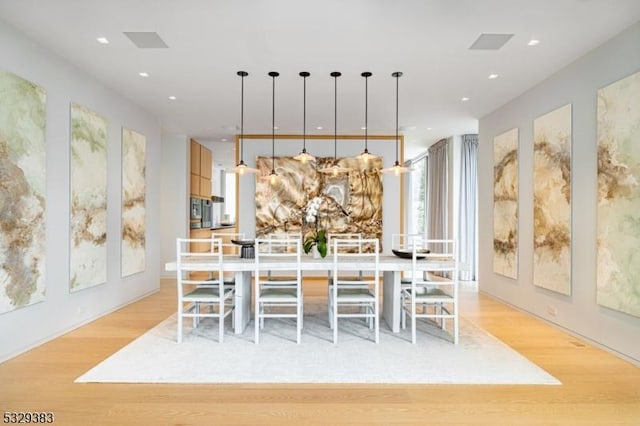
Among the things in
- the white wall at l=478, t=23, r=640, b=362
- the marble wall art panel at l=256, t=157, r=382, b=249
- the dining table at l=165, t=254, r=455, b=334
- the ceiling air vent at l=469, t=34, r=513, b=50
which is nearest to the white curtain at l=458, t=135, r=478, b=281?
the marble wall art panel at l=256, t=157, r=382, b=249

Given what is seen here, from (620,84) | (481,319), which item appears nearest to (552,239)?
(481,319)

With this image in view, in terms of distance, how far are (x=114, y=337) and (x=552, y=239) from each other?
15.5 ft

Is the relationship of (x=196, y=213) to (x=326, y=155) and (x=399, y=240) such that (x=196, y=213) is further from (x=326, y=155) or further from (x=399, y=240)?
(x=399, y=240)

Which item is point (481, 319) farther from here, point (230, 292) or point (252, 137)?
point (252, 137)

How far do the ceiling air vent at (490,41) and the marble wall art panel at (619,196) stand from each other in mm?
997

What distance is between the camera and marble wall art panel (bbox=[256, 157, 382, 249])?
24.5ft

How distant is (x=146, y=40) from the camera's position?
11.8 feet

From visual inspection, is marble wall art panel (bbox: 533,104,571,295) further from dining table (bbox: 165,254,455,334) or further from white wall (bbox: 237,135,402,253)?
white wall (bbox: 237,135,402,253)

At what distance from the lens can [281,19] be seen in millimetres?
3215

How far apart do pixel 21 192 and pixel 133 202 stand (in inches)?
83.1

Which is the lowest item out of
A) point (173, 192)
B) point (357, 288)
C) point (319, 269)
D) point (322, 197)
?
point (357, 288)

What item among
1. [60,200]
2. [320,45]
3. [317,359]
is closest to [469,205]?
[320,45]

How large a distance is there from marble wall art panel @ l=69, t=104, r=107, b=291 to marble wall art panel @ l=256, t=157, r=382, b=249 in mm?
3075

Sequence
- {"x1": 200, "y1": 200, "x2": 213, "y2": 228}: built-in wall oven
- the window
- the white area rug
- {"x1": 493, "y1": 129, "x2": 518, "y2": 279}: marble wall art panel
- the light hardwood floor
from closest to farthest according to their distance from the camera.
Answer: the light hardwood floor → the white area rug → {"x1": 493, "y1": 129, "x2": 518, "y2": 279}: marble wall art panel → {"x1": 200, "y1": 200, "x2": 213, "y2": 228}: built-in wall oven → the window
